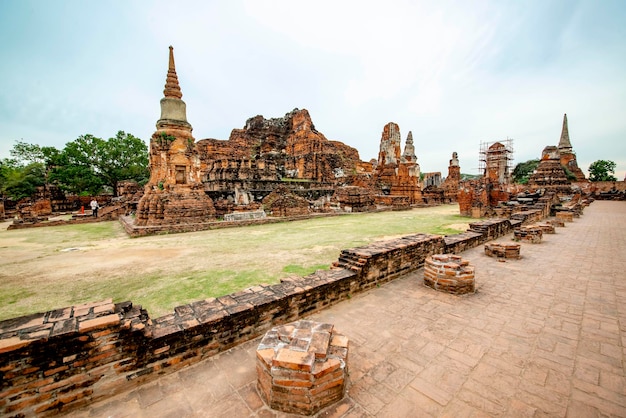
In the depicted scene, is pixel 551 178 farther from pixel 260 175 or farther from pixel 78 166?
pixel 78 166

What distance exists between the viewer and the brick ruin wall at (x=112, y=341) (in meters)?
1.74

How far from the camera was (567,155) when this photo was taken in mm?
28797

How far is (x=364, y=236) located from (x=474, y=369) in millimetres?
5944

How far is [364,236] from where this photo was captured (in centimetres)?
809

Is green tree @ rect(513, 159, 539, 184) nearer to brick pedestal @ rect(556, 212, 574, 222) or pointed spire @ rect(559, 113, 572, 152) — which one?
pointed spire @ rect(559, 113, 572, 152)

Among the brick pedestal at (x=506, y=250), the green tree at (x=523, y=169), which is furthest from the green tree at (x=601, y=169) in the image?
the brick pedestal at (x=506, y=250)

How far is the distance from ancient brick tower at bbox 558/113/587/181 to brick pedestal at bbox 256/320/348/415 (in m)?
38.6

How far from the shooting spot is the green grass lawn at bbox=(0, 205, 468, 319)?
375 centimetres

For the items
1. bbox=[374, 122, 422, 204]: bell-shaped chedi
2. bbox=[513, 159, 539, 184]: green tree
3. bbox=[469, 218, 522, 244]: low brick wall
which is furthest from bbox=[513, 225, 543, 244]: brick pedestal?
bbox=[513, 159, 539, 184]: green tree

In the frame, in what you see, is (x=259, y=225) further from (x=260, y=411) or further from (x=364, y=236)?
(x=260, y=411)

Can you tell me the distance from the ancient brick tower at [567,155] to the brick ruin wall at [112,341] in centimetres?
3837

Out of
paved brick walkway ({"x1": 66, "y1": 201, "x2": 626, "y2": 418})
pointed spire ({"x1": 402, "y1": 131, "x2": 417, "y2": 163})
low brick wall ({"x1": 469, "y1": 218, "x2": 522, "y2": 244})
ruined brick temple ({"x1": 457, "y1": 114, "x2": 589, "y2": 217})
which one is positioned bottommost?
paved brick walkway ({"x1": 66, "y1": 201, "x2": 626, "y2": 418})

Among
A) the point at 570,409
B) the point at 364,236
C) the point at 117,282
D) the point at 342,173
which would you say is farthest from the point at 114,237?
the point at 342,173

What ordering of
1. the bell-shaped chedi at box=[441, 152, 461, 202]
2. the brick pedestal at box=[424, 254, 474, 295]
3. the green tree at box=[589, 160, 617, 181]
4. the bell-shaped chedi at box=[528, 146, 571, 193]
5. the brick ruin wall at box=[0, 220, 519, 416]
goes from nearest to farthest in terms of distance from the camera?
the brick ruin wall at box=[0, 220, 519, 416] < the brick pedestal at box=[424, 254, 474, 295] < the bell-shaped chedi at box=[528, 146, 571, 193] < the bell-shaped chedi at box=[441, 152, 461, 202] < the green tree at box=[589, 160, 617, 181]
